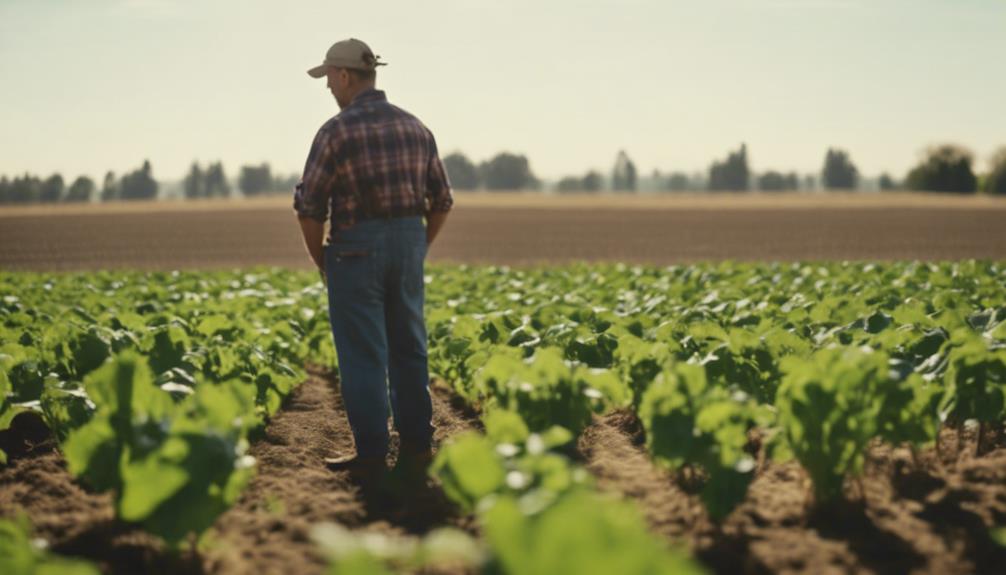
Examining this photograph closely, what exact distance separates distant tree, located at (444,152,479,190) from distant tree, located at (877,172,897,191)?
70120 millimetres

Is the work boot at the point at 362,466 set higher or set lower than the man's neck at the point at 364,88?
lower

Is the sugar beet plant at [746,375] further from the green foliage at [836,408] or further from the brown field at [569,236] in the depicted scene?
the brown field at [569,236]

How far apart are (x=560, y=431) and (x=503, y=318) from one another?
14.0 ft

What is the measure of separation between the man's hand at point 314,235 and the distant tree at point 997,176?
10551 centimetres

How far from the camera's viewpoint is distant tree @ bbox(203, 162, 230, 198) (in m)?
155

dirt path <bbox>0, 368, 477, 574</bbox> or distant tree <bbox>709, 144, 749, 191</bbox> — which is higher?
distant tree <bbox>709, 144, 749, 191</bbox>

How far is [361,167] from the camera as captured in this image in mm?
4633

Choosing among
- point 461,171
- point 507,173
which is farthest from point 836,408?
point 507,173

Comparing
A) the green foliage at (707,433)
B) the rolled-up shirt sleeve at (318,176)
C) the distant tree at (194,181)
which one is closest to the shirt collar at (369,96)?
the rolled-up shirt sleeve at (318,176)

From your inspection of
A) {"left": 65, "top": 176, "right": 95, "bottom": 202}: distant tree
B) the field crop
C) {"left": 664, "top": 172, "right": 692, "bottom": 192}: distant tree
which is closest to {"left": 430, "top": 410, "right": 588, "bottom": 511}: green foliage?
the field crop

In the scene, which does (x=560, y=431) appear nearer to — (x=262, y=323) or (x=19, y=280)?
(x=262, y=323)

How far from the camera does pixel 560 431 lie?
3.27m

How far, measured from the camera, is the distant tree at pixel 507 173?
473 feet

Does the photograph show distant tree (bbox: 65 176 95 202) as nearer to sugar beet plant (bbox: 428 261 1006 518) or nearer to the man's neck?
sugar beet plant (bbox: 428 261 1006 518)
